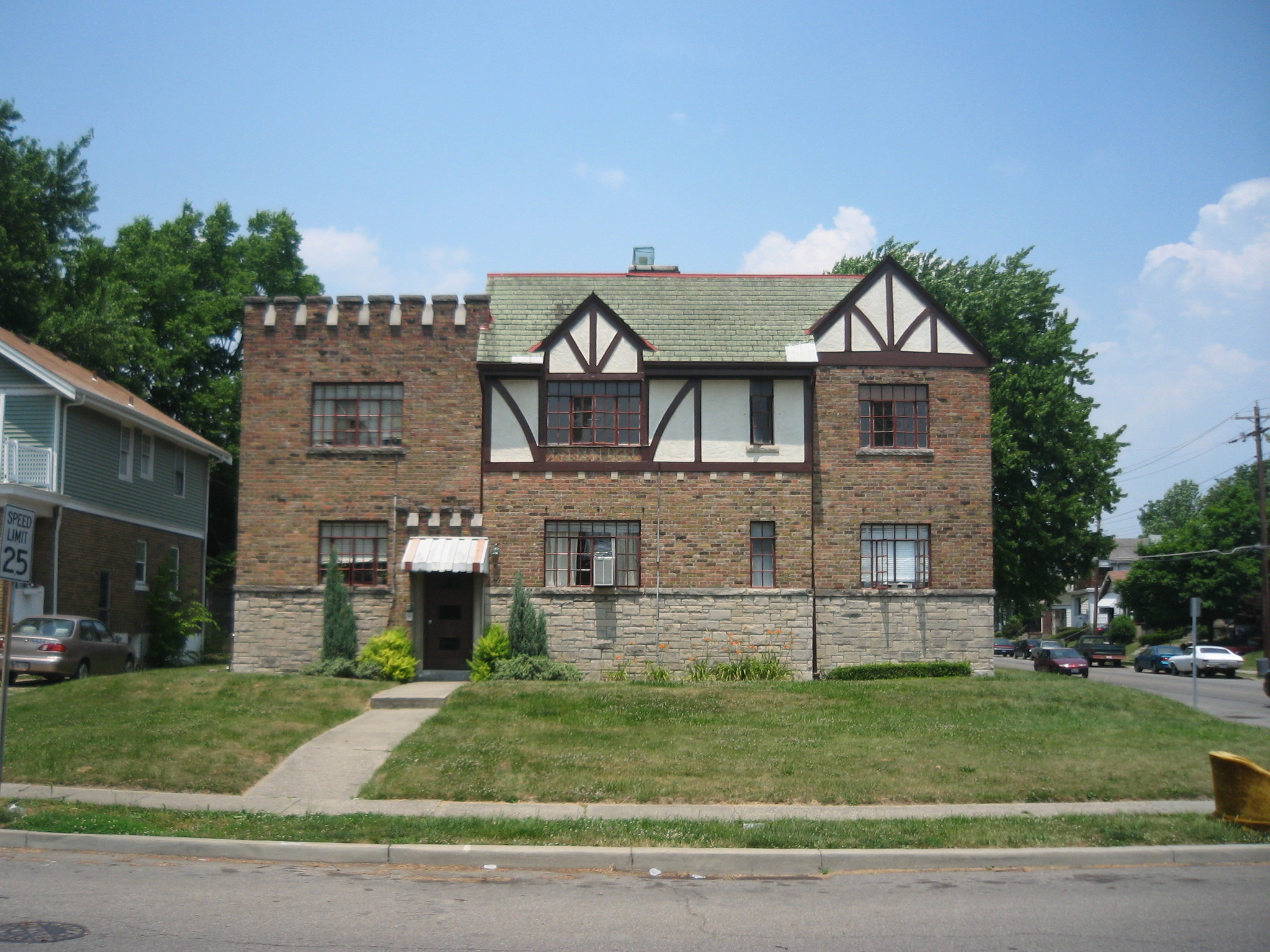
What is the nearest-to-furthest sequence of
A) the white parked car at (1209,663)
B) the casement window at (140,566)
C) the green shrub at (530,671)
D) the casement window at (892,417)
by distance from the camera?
the green shrub at (530,671) < the casement window at (892,417) < the casement window at (140,566) < the white parked car at (1209,663)

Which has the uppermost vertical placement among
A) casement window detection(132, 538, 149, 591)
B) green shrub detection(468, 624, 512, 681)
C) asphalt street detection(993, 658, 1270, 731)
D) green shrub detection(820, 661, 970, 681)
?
casement window detection(132, 538, 149, 591)

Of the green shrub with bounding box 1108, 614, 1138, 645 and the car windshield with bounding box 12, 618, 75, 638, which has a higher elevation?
the car windshield with bounding box 12, 618, 75, 638

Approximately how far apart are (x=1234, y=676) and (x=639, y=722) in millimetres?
38683

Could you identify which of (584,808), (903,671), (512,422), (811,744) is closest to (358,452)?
(512,422)

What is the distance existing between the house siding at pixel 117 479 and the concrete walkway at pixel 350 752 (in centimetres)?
1197

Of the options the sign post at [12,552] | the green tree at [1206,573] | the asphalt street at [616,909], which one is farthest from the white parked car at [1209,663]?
the sign post at [12,552]

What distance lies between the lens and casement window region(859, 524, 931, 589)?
23.6 meters

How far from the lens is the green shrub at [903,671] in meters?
22.4

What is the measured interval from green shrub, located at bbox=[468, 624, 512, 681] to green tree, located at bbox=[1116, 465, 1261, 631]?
49.1 metres

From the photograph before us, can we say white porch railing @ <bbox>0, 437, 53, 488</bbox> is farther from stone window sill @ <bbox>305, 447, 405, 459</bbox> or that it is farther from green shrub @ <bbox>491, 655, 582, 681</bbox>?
green shrub @ <bbox>491, 655, 582, 681</bbox>

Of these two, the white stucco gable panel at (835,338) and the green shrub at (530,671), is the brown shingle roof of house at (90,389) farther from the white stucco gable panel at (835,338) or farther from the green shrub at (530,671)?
the white stucco gable panel at (835,338)

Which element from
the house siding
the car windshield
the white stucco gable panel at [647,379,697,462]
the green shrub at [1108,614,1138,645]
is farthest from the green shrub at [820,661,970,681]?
the green shrub at [1108,614,1138,645]

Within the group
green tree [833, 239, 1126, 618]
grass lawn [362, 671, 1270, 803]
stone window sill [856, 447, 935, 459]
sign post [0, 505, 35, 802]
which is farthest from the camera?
green tree [833, 239, 1126, 618]

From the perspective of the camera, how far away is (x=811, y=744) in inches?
600
